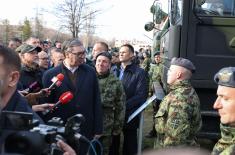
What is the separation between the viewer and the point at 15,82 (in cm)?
247

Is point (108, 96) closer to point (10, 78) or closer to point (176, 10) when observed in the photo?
point (176, 10)

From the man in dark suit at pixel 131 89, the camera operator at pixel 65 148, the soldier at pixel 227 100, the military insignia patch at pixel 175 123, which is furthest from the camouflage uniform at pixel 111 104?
the camera operator at pixel 65 148

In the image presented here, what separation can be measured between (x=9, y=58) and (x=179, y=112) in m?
2.16

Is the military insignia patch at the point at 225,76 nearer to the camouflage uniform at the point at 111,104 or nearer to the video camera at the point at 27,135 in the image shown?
the video camera at the point at 27,135

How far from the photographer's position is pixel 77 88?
15.9 feet

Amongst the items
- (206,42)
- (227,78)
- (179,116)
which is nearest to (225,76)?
(227,78)

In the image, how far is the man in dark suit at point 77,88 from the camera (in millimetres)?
4797

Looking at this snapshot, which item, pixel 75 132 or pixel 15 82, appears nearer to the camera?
pixel 75 132

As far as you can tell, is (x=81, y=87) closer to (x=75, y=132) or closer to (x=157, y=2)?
(x=75, y=132)

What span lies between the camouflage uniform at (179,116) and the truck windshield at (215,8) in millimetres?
1384

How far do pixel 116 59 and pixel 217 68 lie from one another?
4390 millimetres

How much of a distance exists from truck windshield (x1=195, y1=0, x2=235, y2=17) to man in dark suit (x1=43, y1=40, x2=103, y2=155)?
1586mm

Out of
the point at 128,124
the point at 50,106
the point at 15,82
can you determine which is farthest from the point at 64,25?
the point at 15,82

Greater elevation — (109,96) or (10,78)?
(10,78)
